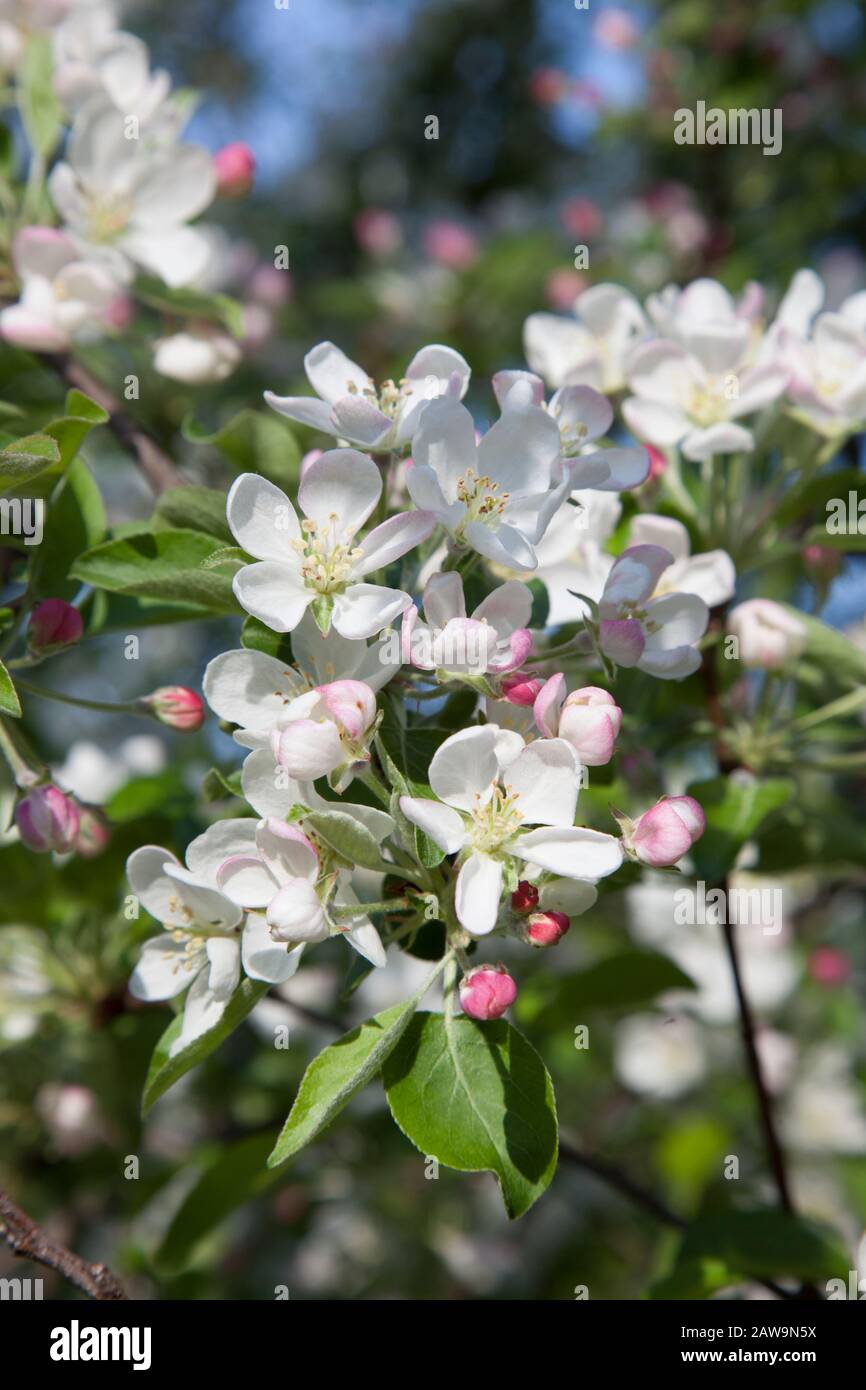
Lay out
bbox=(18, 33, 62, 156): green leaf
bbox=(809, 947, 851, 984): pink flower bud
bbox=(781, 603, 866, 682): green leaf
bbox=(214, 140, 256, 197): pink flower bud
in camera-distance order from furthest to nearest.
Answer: bbox=(809, 947, 851, 984): pink flower bud
bbox=(214, 140, 256, 197): pink flower bud
bbox=(18, 33, 62, 156): green leaf
bbox=(781, 603, 866, 682): green leaf

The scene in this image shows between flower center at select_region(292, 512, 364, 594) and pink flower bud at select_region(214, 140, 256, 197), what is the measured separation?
93cm

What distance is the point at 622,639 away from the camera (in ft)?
3.57

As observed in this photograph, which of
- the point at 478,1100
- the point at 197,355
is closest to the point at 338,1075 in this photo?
the point at 478,1100

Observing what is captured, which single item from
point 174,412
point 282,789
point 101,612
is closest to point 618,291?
point 101,612

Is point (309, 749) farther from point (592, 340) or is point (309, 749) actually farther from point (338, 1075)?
point (592, 340)

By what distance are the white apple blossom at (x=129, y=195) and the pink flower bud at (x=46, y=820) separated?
0.72 metres

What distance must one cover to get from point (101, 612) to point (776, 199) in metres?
3.13

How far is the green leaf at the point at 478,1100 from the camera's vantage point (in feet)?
3.39

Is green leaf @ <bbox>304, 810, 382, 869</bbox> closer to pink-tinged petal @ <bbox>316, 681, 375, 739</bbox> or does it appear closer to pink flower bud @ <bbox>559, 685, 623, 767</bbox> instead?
pink-tinged petal @ <bbox>316, 681, 375, 739</bbox>

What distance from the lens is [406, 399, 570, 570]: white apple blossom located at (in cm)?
104

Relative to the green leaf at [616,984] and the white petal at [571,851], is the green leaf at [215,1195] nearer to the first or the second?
the green leaf at [616,984]

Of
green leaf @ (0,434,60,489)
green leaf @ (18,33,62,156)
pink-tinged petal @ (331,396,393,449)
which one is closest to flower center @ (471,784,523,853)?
pink-tinged petal @ (331,396,393,449)

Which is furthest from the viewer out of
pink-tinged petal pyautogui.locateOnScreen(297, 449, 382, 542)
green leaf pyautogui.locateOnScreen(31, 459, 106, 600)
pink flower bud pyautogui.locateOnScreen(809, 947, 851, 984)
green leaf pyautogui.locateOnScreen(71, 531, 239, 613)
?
pink flower bud pyautogui.locateOnScreen(809, 947, 851, 984)
